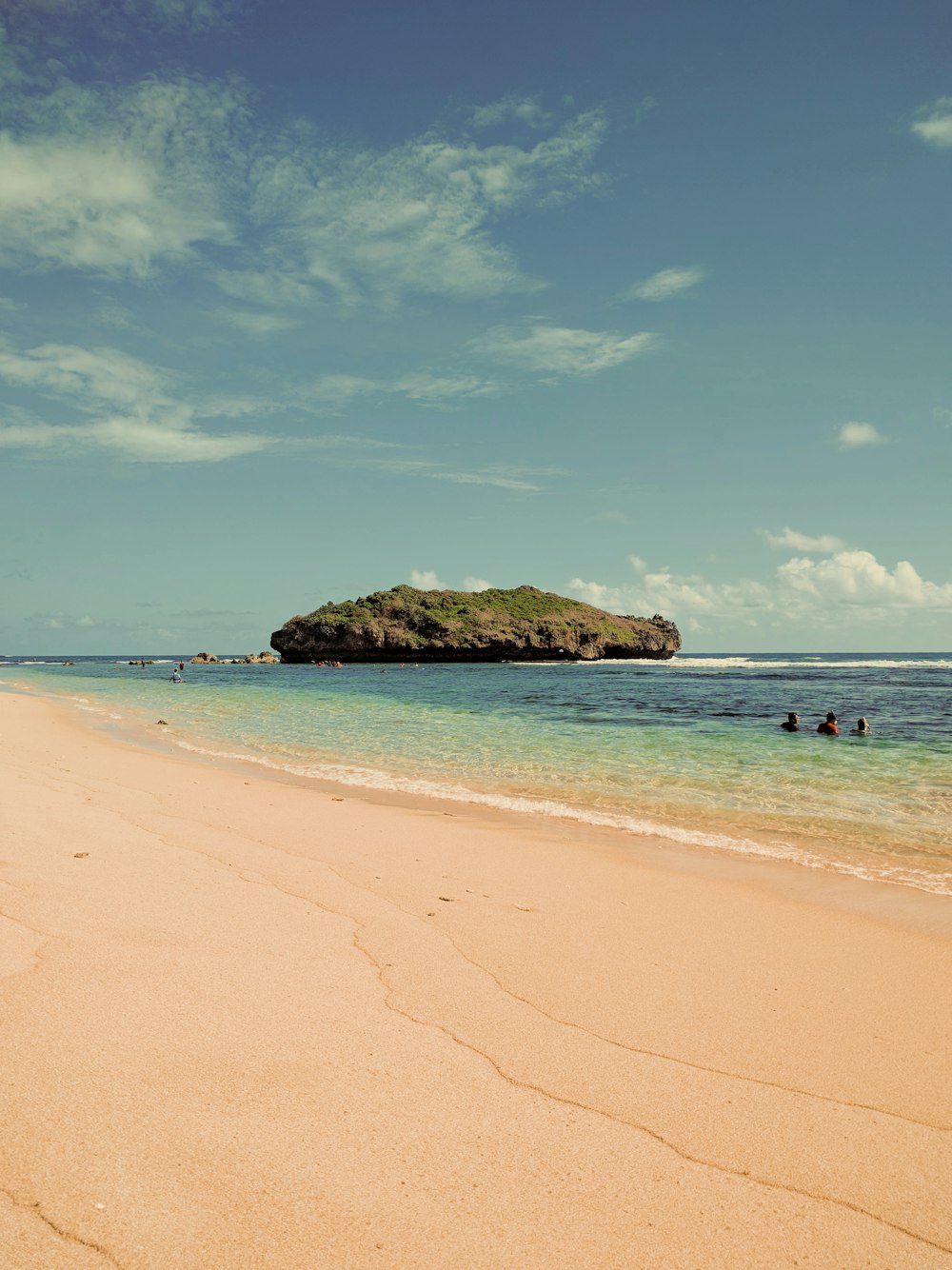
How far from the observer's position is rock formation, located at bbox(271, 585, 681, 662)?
120m

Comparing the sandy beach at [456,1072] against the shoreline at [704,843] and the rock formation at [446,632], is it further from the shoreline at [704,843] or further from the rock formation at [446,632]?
the rock formation at [446,632]

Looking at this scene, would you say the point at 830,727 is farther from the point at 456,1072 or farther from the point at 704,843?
the point at 456,1072

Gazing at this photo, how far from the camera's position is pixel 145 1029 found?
3.60 meters

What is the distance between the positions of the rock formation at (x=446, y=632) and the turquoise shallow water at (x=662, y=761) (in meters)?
85.0

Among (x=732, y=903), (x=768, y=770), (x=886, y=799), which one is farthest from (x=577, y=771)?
(x=732, y=903)

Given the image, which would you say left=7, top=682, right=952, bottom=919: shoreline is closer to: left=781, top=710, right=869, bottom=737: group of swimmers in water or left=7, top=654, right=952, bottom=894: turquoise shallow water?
left=7, top=654, right=952, bottom=894: turquoise shallow water

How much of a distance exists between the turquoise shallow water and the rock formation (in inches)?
3346

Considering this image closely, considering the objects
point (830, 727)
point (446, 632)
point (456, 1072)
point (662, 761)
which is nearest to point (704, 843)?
point (456, 1072)

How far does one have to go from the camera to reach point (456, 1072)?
3.44m

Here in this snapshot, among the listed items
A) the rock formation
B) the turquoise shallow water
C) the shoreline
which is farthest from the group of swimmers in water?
the rock formation

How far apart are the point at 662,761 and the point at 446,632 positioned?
342 ft

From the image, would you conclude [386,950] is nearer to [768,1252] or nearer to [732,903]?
[768,1252]

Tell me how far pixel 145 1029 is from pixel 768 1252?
291cm

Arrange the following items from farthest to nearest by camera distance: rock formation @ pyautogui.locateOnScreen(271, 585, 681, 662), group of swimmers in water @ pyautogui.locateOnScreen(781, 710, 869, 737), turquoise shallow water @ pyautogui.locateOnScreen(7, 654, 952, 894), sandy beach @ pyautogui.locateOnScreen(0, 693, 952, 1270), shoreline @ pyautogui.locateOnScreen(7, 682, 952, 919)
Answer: rock formation @ pyautogui.locateOnScreen(271, 585, 681, 662)
group of swimmers in water @ pyautogui.locateOnScreen(781, 710, 869, 737)
turquoise shallow water @ pyautogui.locateOnScreen(7, 654, 952, 894)
shoreline @ pyautogui.locateOnScreen(7, 682, 952, 919)
sandy beach @ pyautogui.locateOnScreen(0, 693, 952, 1270)
